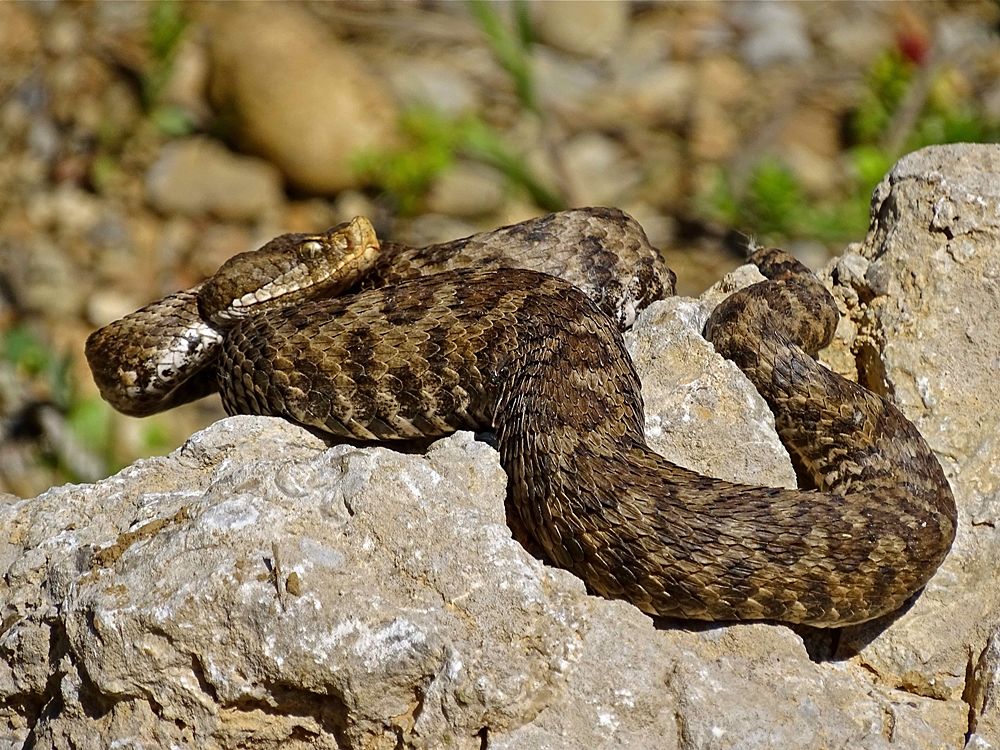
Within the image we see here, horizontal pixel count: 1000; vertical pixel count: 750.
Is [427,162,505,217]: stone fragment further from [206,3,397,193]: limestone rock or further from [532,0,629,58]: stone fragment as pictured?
[532,0,629,58]: stone fragment

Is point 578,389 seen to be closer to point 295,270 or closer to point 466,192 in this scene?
point 295,270

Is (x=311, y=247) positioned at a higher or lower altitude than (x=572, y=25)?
higher

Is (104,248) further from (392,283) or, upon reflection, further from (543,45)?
(392,283)

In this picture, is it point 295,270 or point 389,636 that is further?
point 295,270

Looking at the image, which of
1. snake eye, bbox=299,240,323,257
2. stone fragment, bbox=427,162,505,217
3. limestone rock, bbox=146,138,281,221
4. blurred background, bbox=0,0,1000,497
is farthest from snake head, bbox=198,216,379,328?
limestone rock, bbox=146,138,281,221

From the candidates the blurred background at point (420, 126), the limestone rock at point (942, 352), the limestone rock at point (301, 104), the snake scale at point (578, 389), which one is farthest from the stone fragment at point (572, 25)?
the limestone rock at point (942, 352)

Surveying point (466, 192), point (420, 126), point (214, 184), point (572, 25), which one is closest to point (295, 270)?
point (466, 192)

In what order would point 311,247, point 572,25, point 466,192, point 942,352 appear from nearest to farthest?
point 942,352
point 311,247
point 466,192
point 572,25

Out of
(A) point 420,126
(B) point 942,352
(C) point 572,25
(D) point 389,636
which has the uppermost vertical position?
(B) point 942,352
